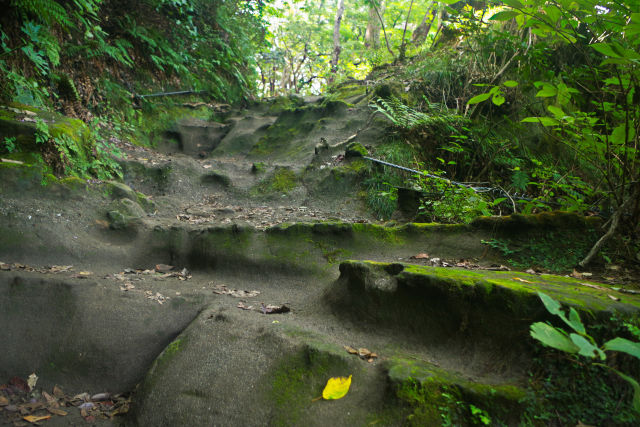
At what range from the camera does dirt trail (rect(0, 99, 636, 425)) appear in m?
2.32

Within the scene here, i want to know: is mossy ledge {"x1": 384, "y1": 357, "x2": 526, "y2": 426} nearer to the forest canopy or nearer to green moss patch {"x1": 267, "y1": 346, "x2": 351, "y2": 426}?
green moss patch {"x1": 267, "y1": 346, "x2": 351, "y2": 426}

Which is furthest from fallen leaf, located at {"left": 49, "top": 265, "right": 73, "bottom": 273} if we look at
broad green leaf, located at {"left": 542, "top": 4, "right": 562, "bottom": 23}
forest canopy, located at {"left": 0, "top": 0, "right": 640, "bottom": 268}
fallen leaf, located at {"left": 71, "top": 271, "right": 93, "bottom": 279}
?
broad green leaf, located at {"left": 542, "top": 4, "right": 562, "bottom": 23}

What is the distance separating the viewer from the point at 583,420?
1.84 m

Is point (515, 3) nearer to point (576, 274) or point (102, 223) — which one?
point (576, 274)

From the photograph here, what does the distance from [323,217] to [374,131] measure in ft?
8.42

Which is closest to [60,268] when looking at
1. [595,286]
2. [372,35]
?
[595,286]

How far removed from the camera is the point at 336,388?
2256mm

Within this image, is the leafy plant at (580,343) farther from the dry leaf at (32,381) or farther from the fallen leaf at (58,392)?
the dry leaf at (32,381)

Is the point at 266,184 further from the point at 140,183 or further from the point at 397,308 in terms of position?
the point at 397,308

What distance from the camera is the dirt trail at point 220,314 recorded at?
232 cm

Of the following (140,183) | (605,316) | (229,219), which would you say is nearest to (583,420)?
(605,316)

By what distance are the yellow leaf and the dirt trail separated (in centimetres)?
6

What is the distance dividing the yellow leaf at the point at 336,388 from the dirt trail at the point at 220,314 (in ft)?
0.19

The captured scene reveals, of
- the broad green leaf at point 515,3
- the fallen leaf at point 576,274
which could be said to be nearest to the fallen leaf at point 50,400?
the broad green leaf at point 515,3
